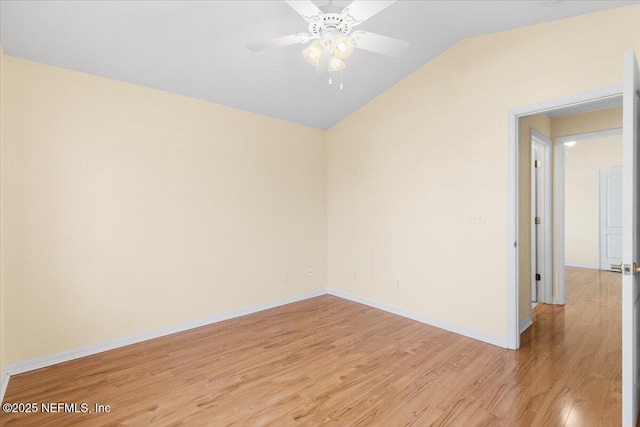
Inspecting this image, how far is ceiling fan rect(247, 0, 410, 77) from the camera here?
1.76 m

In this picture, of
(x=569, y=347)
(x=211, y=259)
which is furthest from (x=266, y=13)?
(x=569, y=347)

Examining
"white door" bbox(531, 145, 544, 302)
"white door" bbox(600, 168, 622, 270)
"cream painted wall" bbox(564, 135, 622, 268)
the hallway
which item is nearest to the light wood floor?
the hallway

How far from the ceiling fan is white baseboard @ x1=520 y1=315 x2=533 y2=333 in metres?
3.10

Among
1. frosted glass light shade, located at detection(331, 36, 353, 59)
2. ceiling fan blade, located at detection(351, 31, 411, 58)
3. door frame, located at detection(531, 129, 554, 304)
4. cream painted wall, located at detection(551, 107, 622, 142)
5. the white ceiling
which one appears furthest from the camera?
door frame, located at detection(531, 129, 554, 304)

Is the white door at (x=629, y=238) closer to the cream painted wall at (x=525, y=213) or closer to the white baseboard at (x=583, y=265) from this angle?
the cream painted wall at (x=525, y=213)

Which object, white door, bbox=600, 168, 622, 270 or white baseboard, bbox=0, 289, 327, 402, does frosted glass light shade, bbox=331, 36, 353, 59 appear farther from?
white door, bbox=600, 168, 622, 270

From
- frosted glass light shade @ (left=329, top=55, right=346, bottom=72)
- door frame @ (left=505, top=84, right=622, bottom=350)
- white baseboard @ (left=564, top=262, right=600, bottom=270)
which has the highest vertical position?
frosted glass light shade @ (left=329, top=55, right=346, bottom=72)

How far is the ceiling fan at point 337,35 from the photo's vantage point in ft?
5.77

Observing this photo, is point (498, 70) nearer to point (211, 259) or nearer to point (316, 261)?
point (316, 261)

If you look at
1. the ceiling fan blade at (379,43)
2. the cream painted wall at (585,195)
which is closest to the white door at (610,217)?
the cream painted wall at (585,195)

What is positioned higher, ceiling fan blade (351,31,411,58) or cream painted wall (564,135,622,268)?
ceiling fan blade (351,31,411,58)

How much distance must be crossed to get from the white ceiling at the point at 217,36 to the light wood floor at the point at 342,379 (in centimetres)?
268

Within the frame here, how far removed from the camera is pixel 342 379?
92.6 inches

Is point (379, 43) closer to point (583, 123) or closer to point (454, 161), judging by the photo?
point (454, 161)
